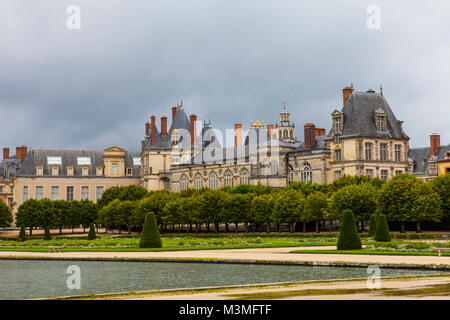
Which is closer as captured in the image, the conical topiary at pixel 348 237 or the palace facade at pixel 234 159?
the conical topiary at pixel 348 237

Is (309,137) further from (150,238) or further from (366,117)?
(150,238)

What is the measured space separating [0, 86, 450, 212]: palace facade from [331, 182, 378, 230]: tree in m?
11.5

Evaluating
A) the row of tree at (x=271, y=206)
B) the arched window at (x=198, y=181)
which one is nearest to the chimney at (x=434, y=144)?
the row of tree at (x=271, y=206)

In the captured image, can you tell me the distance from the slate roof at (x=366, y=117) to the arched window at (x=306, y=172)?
13.3 ft

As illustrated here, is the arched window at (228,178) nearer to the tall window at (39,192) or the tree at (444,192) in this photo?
the tall window at (39,192)

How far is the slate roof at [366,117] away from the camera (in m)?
63.8

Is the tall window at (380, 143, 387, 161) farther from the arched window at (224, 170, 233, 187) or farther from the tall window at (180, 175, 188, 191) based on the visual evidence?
the tall window at (180, 175, 188, 191)

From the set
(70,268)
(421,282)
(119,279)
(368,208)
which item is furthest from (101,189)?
(421,282)

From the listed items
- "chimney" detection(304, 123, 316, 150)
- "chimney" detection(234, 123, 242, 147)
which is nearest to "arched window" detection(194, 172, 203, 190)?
"chimney" detection(234, 123, 242, 147)

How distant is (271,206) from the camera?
56.2 m

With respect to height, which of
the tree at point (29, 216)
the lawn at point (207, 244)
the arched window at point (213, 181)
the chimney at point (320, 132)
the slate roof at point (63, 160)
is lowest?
the lawn at point (207, 244)

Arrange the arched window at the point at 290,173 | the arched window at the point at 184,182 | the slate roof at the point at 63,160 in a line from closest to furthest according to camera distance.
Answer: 1. the arched window at the point at 290,173
2. the arched window at the point at 184,182
3. the slate roof at the point at 63,160

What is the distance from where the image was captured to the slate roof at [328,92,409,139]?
2514 inches
